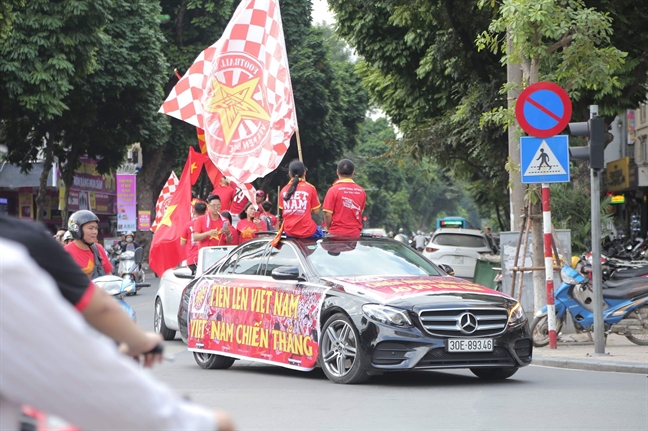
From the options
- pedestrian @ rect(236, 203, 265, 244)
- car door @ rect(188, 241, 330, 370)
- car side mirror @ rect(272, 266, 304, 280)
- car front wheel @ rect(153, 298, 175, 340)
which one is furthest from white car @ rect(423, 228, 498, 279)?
car side mirror @ rect(272, 266, 304, 280)

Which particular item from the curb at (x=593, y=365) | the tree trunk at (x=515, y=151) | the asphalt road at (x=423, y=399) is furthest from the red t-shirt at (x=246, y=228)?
the curb at (x=593, y=365)

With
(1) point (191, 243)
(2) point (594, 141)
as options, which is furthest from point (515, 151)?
(1) point (191, 243)

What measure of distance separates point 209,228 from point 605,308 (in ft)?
18.2

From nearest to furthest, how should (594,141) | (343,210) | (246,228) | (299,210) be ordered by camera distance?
(299,210)
(343,210)
(594,141)
(246,228)

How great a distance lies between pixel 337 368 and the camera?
10570mm

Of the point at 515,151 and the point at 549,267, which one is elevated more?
the point at 515,151

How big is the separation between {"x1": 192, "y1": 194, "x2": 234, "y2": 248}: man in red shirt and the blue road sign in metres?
4.59

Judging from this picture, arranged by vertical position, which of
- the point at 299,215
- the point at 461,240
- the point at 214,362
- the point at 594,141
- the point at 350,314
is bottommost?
the point at 214,362

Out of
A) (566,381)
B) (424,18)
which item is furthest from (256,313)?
(424,18)

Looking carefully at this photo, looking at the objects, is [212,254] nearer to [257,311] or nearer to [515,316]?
[257,311]

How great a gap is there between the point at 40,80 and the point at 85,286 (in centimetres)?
3067

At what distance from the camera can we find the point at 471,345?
10148 mm

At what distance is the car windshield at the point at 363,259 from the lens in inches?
435

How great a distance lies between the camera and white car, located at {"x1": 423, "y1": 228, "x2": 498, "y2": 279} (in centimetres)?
2942
